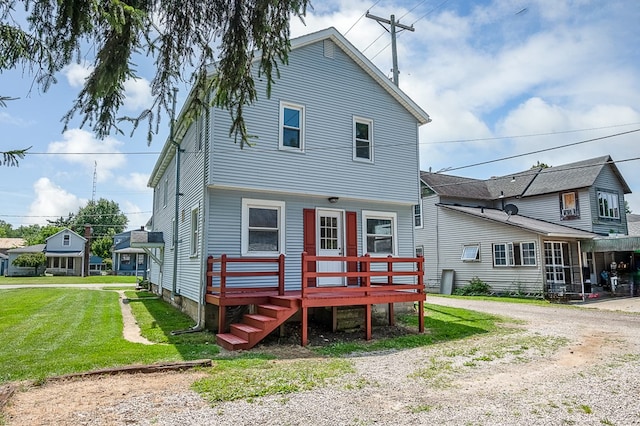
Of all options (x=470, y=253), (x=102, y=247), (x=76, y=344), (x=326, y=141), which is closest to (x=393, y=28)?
(x=326, y=141)

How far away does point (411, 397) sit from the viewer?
477cm

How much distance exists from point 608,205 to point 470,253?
803cm

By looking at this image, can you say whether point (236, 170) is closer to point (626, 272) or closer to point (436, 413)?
point (436, 413)

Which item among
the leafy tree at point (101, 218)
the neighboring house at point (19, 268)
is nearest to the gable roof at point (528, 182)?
the neighboring house at point (19, 268)

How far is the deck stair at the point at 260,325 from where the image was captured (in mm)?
7270

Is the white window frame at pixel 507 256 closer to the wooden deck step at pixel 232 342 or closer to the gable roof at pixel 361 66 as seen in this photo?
the gable roof at pixel 361 66

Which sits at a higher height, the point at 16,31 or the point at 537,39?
the point at 537,39

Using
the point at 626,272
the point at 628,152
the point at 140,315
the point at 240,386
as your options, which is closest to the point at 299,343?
the point at 240,386

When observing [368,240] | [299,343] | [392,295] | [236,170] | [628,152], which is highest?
[628,152]

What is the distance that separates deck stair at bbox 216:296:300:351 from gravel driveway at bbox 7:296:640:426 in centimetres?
154

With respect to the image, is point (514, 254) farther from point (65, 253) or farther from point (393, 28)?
point (65, 253)

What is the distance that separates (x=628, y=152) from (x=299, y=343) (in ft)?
48.0

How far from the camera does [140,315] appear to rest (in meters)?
11.3

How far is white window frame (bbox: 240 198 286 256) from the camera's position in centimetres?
964
